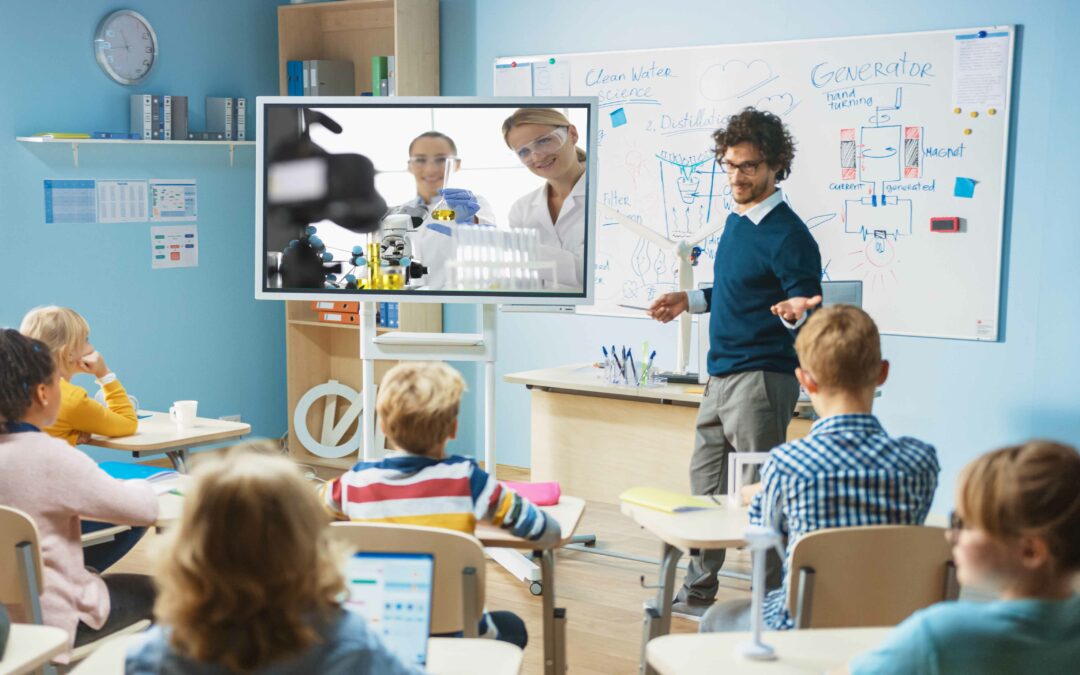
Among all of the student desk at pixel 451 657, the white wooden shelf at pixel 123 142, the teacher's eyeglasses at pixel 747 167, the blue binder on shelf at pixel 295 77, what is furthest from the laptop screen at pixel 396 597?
the blue binder on shelf at pixel 295 77

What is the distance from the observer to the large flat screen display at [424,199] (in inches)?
154

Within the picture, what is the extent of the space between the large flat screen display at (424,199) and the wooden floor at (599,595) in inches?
41.9

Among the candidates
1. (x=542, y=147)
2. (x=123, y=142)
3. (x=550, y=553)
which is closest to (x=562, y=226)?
(x=542, y=147)

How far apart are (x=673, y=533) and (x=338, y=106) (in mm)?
2253

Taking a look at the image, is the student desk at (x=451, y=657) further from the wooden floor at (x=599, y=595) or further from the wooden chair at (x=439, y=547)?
the wooden floor at (x=599, y=595)

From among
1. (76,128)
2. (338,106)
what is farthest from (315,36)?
(338,106)

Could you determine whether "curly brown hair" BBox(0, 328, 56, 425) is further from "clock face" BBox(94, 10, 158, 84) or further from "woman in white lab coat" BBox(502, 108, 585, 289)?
"clock face" BBox(94, 10, 158, 84)

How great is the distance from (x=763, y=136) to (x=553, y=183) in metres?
0.82

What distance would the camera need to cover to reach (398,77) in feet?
18.7

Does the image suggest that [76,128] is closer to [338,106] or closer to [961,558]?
[338,106]

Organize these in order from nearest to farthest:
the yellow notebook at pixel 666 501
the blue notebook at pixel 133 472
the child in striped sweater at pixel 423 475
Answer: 1. the child in striped sweater at pixel 423 475
2. the yellow notebook at pixel 666 501
3. the blue notebook at pixel 133 472

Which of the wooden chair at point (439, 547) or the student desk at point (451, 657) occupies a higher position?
the wooden chair at point (439, 547)

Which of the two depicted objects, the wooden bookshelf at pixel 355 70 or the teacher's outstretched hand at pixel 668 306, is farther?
the wooden bookshelf at pixel 355 70

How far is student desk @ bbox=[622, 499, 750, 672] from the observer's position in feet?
7.89
